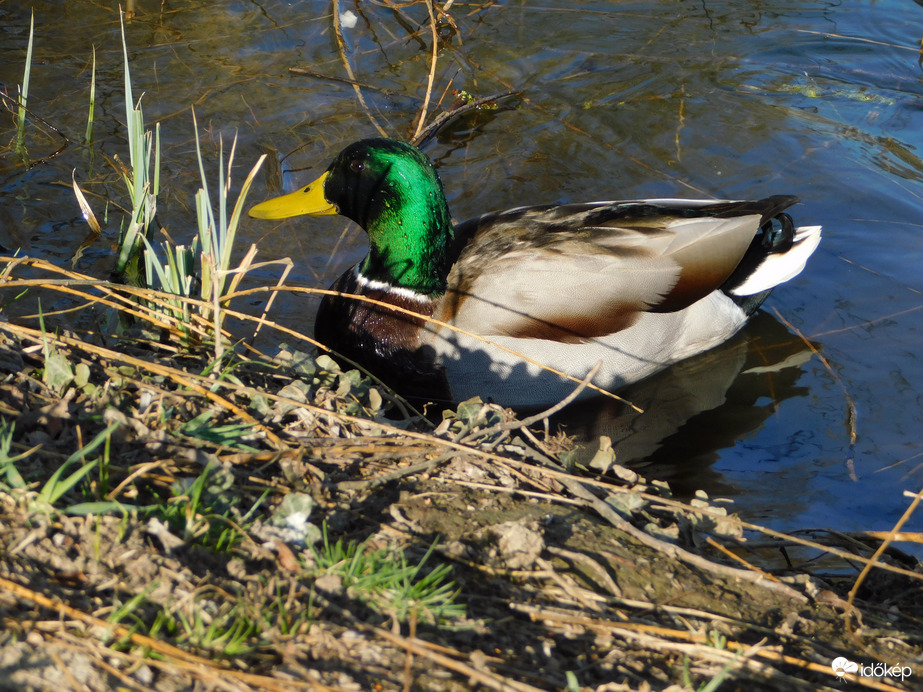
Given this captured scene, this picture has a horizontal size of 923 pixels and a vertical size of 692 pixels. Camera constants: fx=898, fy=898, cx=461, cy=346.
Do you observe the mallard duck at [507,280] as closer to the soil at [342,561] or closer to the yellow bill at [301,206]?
the yellow bill at [301,206]

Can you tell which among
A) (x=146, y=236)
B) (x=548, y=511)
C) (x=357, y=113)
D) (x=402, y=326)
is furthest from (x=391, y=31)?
(x=548, y=511)

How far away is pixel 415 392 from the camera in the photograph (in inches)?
172

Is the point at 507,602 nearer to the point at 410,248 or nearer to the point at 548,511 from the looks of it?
the point at 548,511

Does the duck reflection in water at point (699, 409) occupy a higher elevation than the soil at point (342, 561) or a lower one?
lower

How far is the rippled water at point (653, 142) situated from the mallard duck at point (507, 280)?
0.42m

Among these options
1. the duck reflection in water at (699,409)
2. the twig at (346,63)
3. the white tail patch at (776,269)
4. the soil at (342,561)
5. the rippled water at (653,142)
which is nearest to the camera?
the soil at (342,561)

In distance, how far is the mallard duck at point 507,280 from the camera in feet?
14.0

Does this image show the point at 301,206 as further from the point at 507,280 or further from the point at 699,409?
the point at 699,409

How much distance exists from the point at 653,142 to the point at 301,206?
2.99 metres

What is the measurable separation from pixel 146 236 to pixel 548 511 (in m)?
1.96

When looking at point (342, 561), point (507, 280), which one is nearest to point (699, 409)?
point (507, 280)
